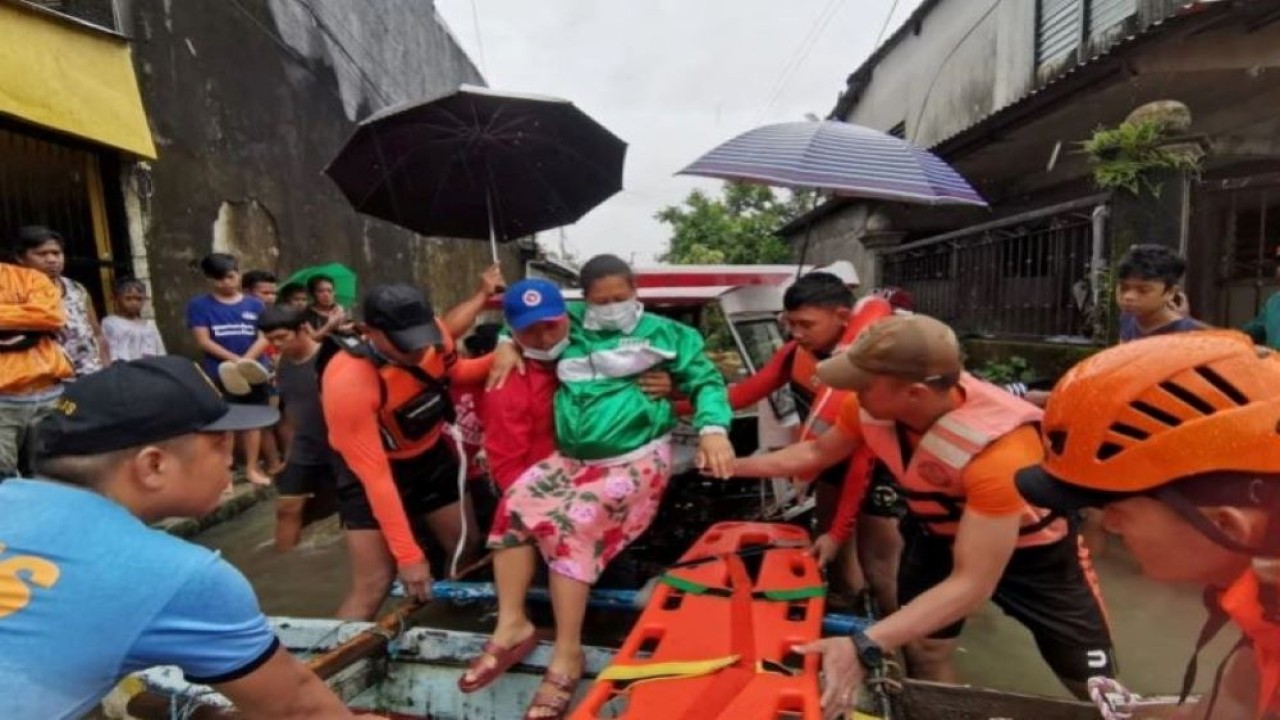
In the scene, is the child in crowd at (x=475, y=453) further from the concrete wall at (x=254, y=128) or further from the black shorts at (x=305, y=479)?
the concrete wall at (x=254, y=128)

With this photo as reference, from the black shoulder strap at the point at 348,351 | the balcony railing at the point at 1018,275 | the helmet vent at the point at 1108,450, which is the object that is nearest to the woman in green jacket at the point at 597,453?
the black shoulder strap at the point at 348,351

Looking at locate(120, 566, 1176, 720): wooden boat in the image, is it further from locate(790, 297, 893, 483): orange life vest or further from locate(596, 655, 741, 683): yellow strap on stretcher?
locate(790, 297, 893, 483): orange life vest

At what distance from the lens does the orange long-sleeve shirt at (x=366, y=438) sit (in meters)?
2.91

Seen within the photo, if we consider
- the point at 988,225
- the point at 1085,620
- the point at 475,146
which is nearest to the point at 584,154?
the point at 475,146

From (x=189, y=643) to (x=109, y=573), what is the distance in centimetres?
20

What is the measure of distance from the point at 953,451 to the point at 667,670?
3.31 feet

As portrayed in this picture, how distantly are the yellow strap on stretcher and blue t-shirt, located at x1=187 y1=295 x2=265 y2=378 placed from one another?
531 centimetres

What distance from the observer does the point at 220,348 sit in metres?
6.08

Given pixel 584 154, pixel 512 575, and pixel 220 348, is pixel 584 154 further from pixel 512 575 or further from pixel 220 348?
pixel 220 348

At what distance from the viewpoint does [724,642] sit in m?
2.20

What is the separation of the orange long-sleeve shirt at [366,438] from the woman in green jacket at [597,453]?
15.2 inches

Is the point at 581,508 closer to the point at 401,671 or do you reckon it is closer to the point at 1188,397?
the point at 401,671

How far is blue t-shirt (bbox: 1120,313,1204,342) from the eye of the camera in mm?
3686

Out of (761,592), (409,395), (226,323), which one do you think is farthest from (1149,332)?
(226,323)
